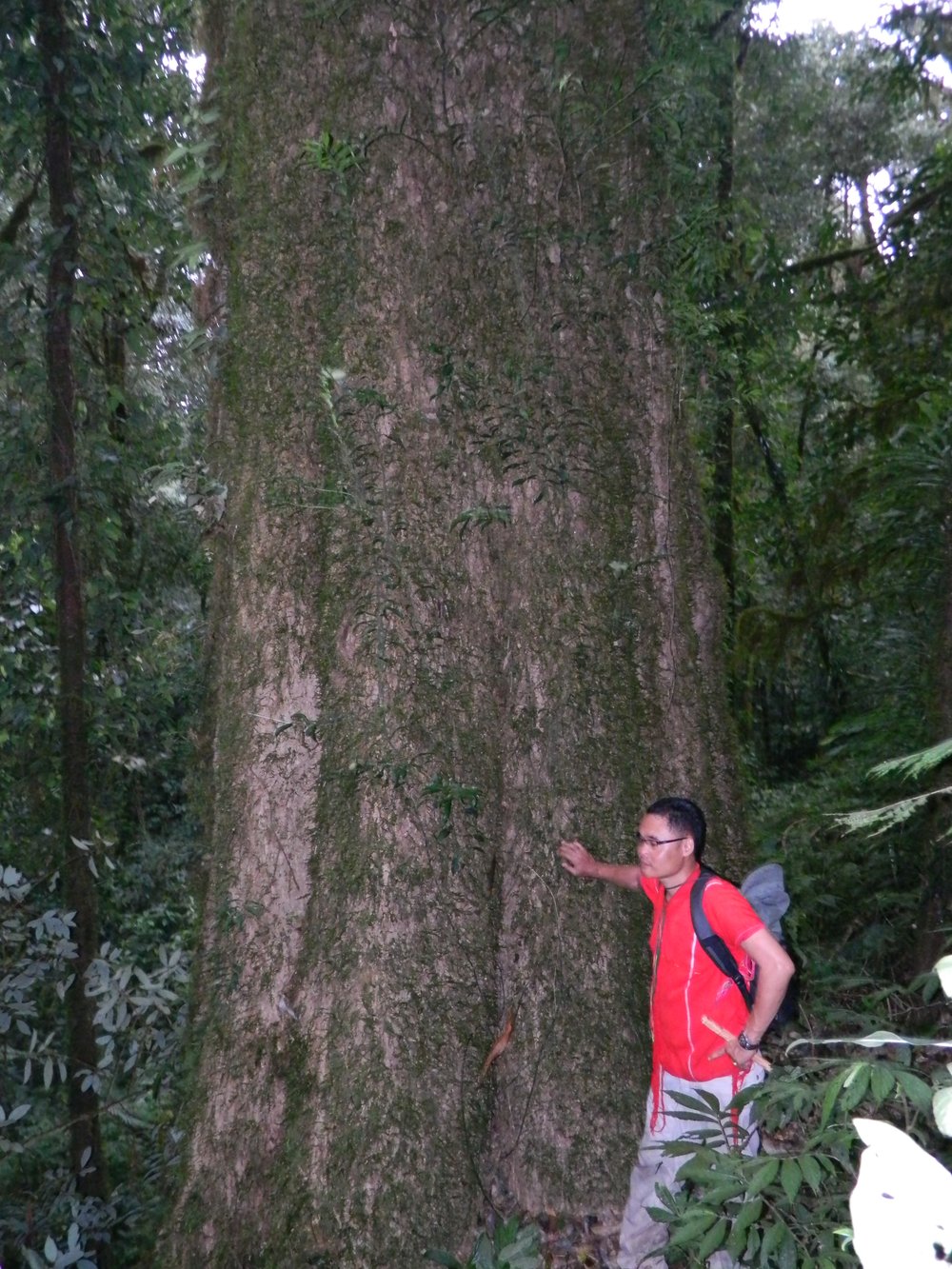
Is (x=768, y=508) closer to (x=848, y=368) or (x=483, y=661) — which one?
(x=848, y=368)

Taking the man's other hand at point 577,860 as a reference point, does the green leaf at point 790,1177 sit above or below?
below

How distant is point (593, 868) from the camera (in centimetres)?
346

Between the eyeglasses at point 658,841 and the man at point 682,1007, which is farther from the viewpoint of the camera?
the eyeglasses at point 658,841

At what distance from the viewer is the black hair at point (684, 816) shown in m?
3.27

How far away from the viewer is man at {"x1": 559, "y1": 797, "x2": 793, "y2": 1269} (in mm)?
3145

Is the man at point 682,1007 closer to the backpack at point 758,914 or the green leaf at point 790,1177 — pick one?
the backpack at point 758,914

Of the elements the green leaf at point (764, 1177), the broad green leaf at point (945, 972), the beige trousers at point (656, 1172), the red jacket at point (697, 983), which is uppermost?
the broad green leaf at point (945, 972)

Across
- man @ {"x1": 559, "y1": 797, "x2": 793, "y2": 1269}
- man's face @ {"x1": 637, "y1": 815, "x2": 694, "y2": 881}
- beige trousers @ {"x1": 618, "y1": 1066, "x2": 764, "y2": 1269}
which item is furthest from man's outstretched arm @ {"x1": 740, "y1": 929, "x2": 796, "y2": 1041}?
man's face @ {"x1": 637, "y1": 815, "x2": 694, "y2": 881}

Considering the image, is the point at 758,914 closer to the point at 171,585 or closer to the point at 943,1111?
the point at 943,1111

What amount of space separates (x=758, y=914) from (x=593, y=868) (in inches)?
19.6

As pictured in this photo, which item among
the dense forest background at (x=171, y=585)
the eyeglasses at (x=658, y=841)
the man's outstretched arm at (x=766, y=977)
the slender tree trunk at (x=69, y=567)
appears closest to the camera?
the man's outstretched arm at (x=766, y=977)

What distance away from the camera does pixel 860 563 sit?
7312 millimetres

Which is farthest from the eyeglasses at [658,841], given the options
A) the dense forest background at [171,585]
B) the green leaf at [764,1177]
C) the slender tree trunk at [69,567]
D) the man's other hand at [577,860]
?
the slender tree trunk at [69,567]

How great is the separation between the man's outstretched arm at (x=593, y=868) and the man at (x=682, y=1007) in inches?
3.8
